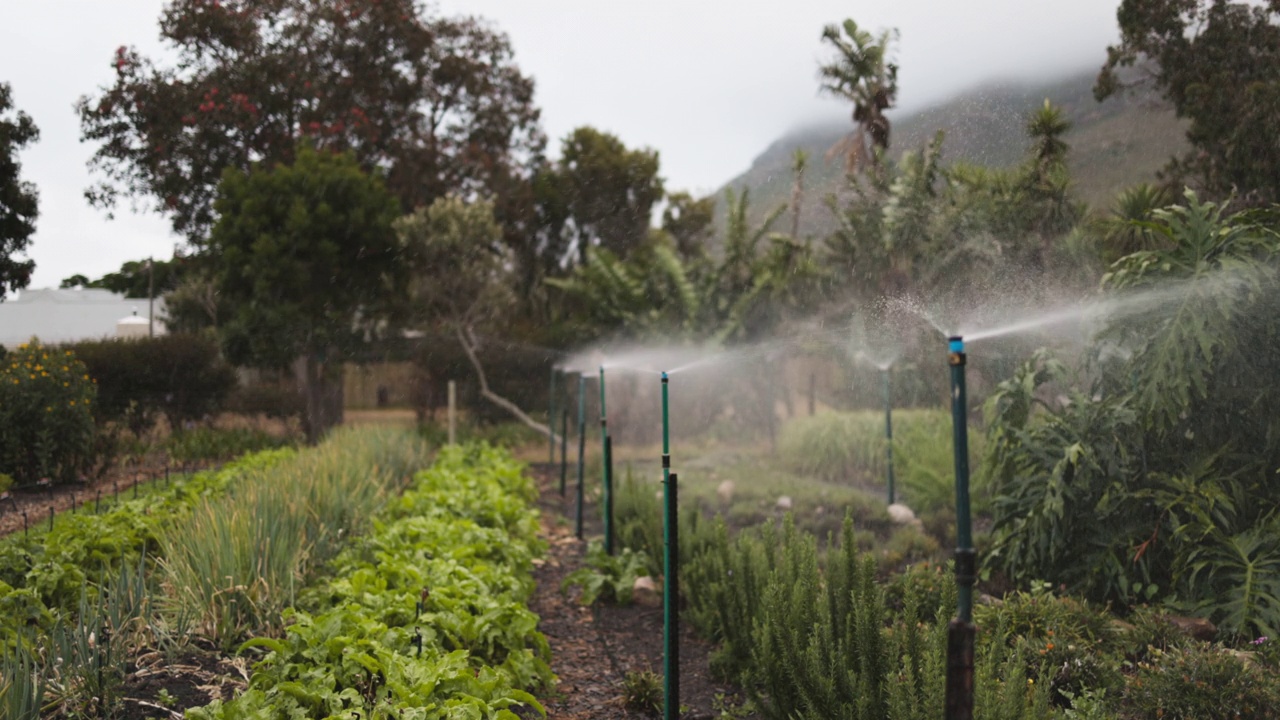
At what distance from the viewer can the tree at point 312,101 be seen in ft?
39.7

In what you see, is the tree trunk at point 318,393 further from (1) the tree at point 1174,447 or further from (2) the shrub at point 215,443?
(1) the tree at point 1174,447

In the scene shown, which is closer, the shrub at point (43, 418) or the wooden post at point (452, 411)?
the shrub at point (43, 418)

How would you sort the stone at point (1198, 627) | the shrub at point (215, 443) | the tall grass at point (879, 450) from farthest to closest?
1. the shrub at point (215, 443)
2. the tall grass at point (879, 450)
3. the stone at point (1198, 627)

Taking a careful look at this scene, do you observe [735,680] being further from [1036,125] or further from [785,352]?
[785,352]

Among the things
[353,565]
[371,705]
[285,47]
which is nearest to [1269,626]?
[371,705]

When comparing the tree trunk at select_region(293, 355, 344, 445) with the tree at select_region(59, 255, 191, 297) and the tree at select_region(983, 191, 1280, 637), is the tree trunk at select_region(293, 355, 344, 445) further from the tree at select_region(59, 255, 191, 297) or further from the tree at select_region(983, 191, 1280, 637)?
the tree at select_region(983, 191, 1280, 637)

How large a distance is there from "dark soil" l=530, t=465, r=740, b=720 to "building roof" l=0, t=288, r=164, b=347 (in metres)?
3.58

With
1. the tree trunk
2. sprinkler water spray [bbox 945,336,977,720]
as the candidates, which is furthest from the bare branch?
sprinkler water spray [bbox 945,336,977,720]

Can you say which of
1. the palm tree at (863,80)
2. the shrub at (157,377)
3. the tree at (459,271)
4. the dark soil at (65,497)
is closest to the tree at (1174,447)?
the dark soil at (65,497)

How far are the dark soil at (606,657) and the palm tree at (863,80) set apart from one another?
784 centimetres

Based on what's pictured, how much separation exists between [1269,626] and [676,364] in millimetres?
→ 12482

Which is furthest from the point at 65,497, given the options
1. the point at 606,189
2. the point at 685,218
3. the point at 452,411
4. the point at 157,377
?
the point at 685,218

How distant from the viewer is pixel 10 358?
219 inches

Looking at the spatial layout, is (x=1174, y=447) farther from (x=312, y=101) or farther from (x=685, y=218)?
(x=685, y=218)
